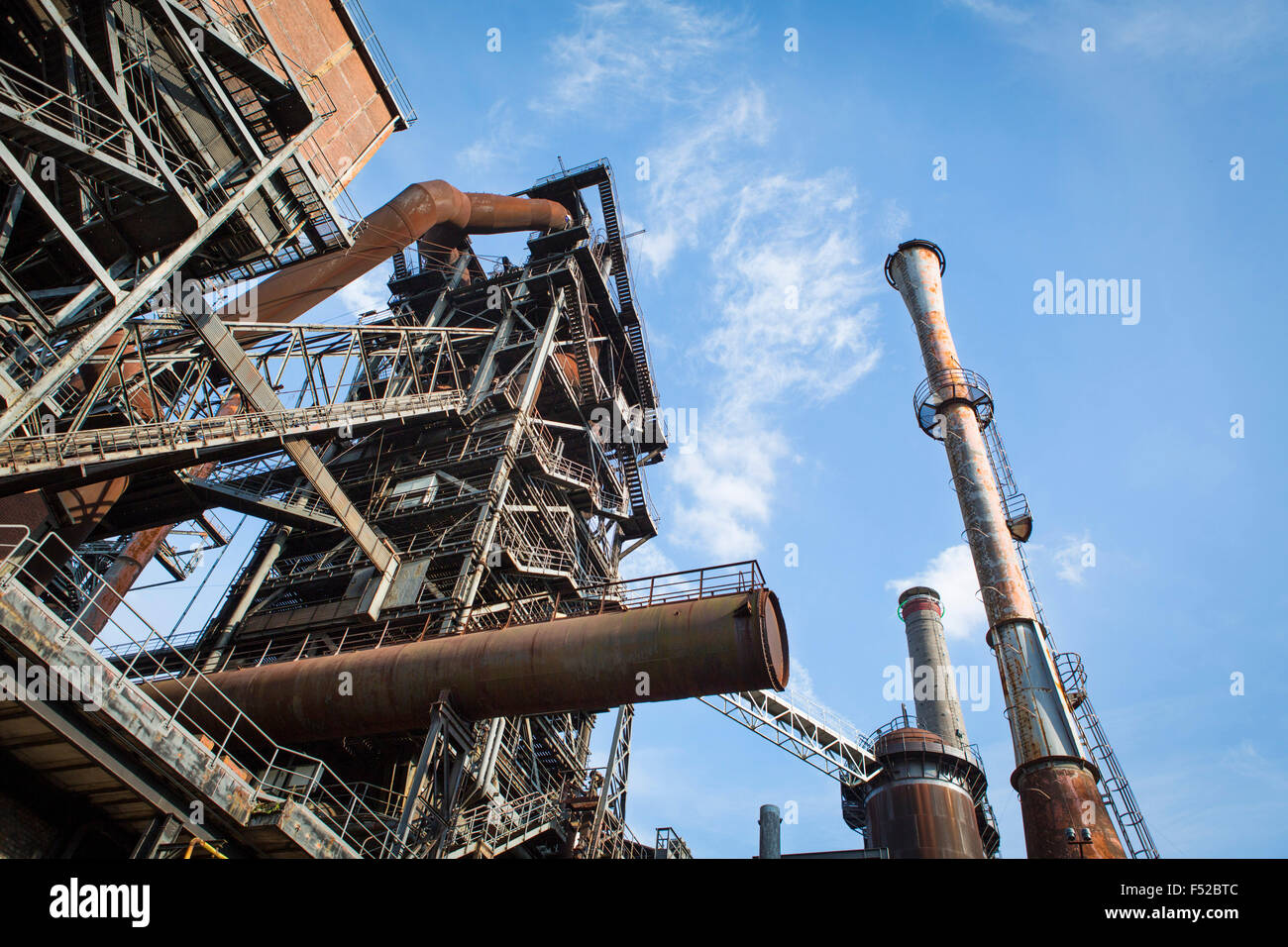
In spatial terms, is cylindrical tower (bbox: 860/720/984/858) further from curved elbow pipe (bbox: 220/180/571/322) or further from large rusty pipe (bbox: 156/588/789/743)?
curved elbow pipe (bbox: 220/180/571/322)

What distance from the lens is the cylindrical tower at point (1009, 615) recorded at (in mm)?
16531

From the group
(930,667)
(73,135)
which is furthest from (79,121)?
(930,667)

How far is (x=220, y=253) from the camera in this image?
16.4 metres

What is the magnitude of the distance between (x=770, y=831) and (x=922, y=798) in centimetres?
611

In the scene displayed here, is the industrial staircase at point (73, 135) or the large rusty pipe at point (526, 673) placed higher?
the industrial staircase at point (73, 135)

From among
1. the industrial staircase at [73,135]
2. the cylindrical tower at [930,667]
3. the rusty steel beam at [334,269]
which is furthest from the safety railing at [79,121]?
the cylindrical tower at [930,667]

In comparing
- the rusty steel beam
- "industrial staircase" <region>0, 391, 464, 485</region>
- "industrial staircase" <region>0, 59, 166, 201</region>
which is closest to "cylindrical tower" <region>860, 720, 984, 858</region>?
the rusty steel beam

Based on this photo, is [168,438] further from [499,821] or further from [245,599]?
[499,821]

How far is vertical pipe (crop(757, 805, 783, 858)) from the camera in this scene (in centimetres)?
2719

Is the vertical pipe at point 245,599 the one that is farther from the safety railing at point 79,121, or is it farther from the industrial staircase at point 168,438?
the safety railing at point 79,121

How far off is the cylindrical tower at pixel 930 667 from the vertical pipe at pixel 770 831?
678cm

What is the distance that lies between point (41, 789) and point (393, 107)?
655 inches

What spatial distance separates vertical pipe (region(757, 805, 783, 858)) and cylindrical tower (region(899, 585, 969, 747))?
678 cm
